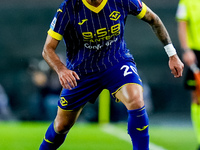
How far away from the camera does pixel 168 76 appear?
14281 mm

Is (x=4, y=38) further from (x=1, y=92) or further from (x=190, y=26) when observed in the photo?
(x=190, y=26)

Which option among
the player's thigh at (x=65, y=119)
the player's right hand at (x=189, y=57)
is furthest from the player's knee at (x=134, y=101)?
the player's right hand at (x=189, y=57)

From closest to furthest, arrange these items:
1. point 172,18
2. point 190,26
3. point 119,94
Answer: point 119,94
point 190,26
point 172,18

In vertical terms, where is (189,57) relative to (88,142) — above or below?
above

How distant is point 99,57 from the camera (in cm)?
527

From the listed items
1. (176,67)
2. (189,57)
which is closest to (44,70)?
(189,57)

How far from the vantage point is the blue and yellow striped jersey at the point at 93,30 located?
4.96m

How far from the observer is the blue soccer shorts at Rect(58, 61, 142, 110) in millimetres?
5082

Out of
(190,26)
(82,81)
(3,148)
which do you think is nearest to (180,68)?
(82,81)

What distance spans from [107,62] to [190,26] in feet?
7.91

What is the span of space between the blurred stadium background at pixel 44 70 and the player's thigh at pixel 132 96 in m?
8.56

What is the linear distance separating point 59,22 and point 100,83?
77cm

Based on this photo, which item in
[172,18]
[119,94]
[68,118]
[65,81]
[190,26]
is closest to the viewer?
[65,81]

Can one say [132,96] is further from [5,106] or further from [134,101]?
[5,106]
